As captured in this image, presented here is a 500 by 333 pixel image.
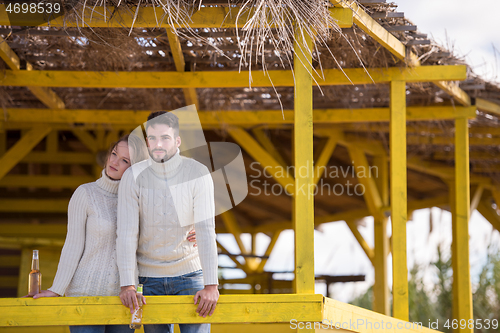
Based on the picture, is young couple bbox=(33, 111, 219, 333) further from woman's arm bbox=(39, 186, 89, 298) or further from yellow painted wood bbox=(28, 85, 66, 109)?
yellow painted wood bbox=(28, 85, 66, 109)

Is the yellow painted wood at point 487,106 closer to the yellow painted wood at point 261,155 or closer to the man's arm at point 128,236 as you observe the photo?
the yellow painted wood at point 261,155

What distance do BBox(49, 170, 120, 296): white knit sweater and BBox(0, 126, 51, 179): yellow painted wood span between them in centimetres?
289

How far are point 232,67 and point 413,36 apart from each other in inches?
52.1

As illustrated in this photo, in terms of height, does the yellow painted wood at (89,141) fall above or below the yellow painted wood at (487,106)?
above

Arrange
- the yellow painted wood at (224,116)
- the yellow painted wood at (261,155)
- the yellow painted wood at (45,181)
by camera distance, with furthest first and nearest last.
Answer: the yellow painted wood at (45,181)
the yellow painted wood at (261,155)
the yellow painted wood at (224,116)

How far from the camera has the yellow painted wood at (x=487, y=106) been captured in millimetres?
4867

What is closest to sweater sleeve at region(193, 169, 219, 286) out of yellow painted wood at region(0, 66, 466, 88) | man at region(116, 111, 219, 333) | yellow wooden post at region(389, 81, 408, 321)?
man at region(116, 111, 219, 333)

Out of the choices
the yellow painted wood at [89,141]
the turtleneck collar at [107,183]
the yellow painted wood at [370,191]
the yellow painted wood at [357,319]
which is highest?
the yellow painted wood at [89,141]

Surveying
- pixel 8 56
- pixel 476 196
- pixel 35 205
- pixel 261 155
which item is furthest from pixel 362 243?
pixel 8 56

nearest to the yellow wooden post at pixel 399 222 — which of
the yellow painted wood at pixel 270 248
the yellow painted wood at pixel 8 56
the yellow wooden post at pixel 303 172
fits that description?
the yellow wooden post at pixel 303 172

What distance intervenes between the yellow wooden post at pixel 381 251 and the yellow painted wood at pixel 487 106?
4.97 feet

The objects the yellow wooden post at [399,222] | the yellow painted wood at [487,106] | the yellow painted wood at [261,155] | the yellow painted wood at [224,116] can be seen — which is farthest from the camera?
the yellow painted wood at [261,155]

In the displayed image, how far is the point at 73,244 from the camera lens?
2.63 m

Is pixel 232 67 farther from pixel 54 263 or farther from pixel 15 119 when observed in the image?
pixel 54 263
